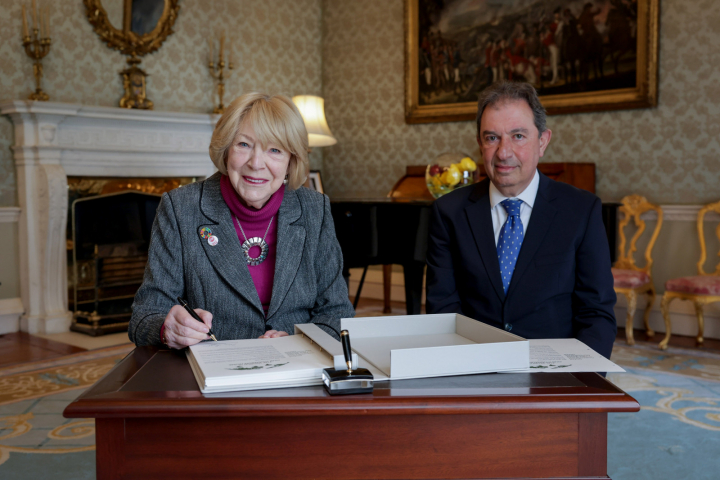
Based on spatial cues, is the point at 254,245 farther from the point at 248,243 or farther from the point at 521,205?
the point at 521,205

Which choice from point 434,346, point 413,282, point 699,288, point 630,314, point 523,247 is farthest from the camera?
point 630,314

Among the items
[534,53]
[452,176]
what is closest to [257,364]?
[452,176]

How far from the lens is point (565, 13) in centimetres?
485

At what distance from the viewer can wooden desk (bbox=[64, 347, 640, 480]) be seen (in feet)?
3.09

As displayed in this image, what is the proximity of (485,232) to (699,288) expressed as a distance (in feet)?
8.99

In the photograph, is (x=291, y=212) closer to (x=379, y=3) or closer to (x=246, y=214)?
(x=246, y=214)

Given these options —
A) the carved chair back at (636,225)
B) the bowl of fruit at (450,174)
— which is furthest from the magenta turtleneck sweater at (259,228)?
the carved chair back at (636,225)

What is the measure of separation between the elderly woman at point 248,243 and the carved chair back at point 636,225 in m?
3.46

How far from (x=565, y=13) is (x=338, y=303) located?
3957 millimetres

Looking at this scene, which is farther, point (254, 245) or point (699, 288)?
point (699, 288)

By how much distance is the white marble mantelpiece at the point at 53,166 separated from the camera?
450 centimetres

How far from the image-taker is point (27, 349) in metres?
→ 4.13

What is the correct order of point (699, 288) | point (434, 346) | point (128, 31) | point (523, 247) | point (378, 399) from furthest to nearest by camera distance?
point (128, 31)
point (699, 288)
point (523, 247)
point (434, 346)
point (378, 399)

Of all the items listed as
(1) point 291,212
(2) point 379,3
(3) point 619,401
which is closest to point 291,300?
(1) point 291,212
